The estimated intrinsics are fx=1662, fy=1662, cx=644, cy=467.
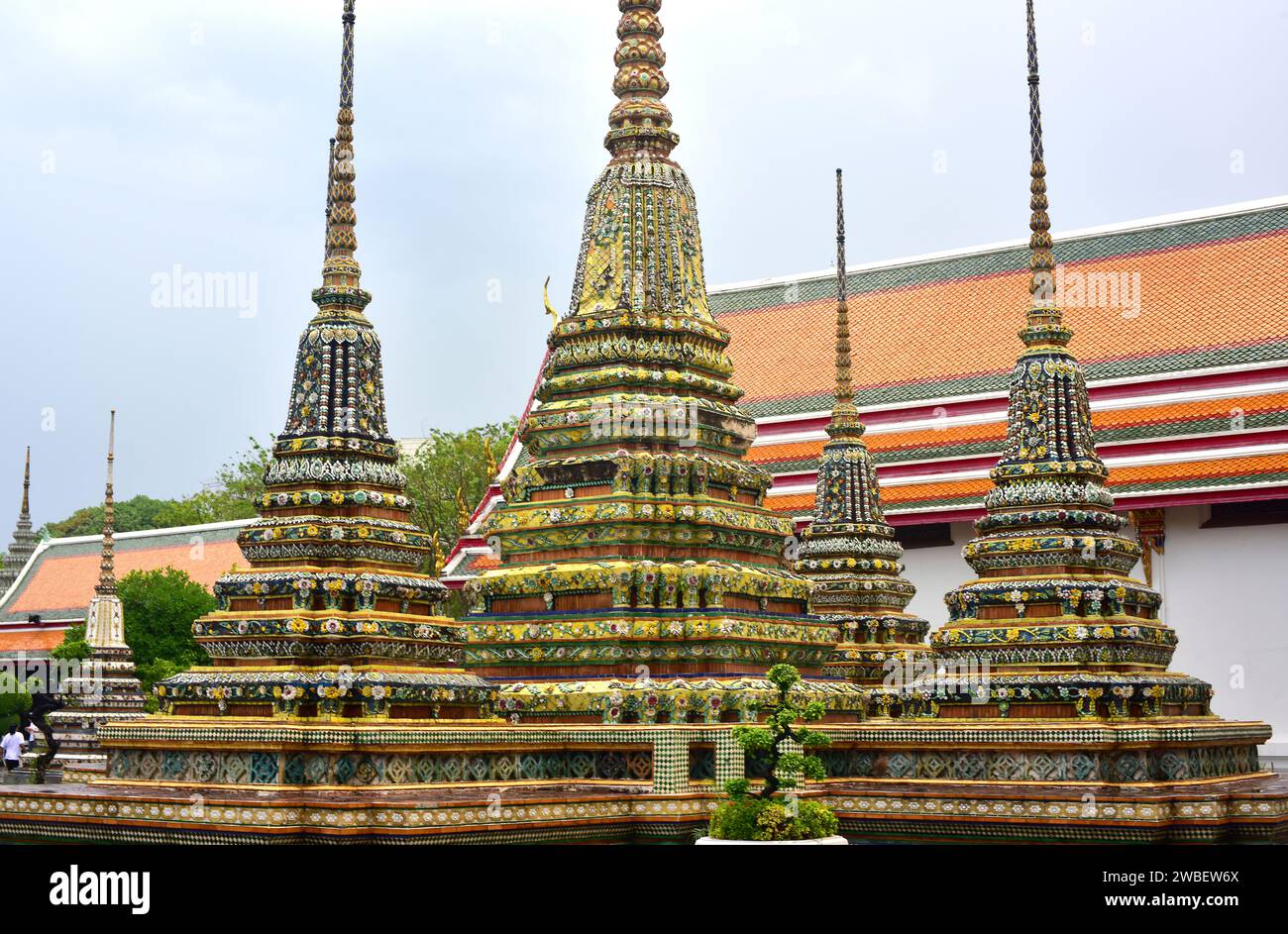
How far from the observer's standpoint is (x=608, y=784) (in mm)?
13547

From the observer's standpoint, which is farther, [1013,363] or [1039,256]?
[1013,363]

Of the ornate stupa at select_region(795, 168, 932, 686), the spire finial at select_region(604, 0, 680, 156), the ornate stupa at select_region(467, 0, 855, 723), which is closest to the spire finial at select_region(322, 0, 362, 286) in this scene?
the ornate stupa at select_region(467, 0, 855, 723)

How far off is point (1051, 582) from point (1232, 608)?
14178 mm

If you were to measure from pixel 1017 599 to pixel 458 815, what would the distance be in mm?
5782

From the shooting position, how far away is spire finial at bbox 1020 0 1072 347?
16297mm

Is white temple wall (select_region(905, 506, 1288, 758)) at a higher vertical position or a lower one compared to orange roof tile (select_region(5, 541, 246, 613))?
lower

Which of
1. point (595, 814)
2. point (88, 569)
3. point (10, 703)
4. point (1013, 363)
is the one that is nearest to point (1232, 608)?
point (1013, 363)

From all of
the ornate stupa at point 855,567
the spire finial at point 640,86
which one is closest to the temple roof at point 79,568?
the ornate stupa at point 855,567

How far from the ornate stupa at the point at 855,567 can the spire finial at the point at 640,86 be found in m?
4.00

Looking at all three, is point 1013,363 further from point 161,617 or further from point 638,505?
point 161,617

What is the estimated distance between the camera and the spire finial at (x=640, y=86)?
1697 cm

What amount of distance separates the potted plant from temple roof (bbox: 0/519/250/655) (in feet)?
123

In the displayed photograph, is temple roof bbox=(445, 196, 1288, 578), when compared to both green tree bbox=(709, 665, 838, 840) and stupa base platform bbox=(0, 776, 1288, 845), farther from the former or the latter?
green tree bbox=(709, 665, 838, 840)
